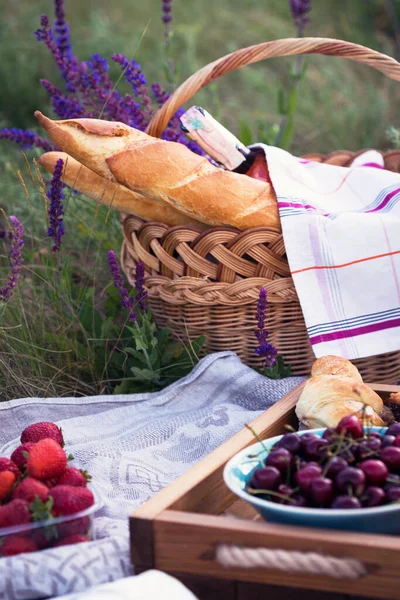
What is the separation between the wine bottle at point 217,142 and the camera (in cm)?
204

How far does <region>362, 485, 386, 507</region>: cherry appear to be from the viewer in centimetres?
102

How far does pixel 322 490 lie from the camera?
1028 mm

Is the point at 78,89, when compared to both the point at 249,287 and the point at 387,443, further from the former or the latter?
the point at 387,443

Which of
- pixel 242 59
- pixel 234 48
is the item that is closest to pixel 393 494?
pixel 242 59

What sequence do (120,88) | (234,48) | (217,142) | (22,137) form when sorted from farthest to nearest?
(120,88) → (234,48) → (22,137) → (217,142)

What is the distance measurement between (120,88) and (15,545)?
4198 mm

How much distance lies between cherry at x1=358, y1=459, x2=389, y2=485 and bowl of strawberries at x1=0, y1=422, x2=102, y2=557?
0.41m

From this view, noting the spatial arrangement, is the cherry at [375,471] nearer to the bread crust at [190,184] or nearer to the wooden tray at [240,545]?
the wooden tray at [240,545]

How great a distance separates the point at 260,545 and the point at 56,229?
1085 mm

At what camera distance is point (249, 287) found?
1896 millimetres

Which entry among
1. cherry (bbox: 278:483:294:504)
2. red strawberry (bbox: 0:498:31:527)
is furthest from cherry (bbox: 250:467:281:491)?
red strawberry (bbox: 0:498:31:527)

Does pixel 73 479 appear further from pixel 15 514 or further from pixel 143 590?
pixel 143 590

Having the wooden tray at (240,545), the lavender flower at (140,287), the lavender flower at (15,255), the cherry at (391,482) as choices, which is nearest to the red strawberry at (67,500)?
the wooden tray at (240,545)

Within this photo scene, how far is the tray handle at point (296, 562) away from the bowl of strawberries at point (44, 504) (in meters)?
0.26
